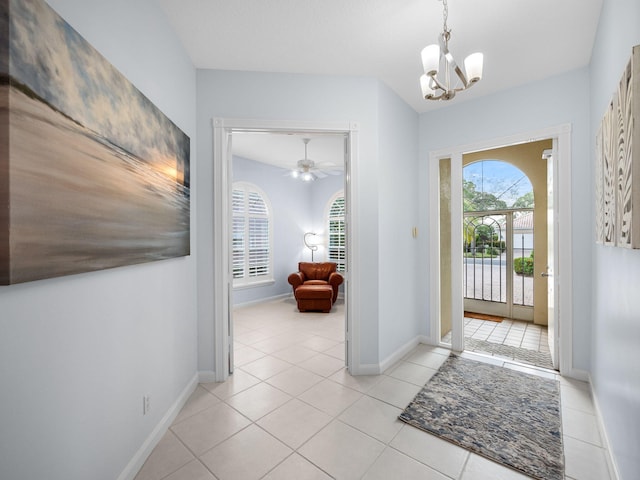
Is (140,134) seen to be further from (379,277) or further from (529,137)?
(529,137)

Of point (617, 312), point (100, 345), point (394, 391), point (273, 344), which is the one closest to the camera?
point (100, 345)

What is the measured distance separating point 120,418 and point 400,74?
3.33 meters

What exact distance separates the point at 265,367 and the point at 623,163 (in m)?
2.98

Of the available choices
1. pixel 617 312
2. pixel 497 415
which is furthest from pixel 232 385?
pixel 617 312

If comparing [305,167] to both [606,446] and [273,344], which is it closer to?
[273,344]

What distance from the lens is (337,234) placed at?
6.70m

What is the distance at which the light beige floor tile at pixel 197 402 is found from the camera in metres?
2.14

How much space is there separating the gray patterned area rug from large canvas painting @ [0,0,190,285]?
2.21 metres

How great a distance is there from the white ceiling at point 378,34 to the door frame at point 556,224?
647mm

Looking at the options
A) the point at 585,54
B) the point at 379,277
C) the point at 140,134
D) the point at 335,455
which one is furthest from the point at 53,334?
the point at 585,54

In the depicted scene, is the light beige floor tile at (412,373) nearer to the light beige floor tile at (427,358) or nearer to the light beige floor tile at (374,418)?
the light beige floor tile at (427,358)

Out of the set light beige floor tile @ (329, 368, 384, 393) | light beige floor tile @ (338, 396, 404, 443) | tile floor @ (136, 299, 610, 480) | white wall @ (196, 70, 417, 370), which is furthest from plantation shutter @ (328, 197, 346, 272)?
light beige floor tile @ (338, 396, 404, 443)

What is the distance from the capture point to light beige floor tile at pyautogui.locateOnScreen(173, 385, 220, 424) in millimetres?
2139

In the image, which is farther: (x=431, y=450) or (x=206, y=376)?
(x=206, y=376)
